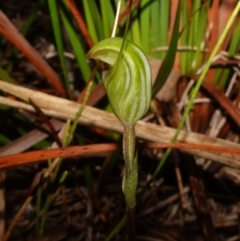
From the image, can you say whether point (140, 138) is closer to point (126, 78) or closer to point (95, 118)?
point (95, 118)

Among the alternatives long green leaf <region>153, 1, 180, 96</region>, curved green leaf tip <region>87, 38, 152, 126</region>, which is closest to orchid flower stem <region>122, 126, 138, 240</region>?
curved green leaf tip <region>87, 38, 152, 126</region>

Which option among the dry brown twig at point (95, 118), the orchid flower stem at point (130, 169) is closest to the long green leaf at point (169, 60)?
the dry brown twig at point (95, 118)

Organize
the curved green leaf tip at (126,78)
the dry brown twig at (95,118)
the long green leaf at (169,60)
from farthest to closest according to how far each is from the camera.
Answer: the dry brown twig at (95,118)
the long green leaf at (169,60)
the curved green leaf tip at (126,78)

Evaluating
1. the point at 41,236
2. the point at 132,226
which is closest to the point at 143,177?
the point at 41,236

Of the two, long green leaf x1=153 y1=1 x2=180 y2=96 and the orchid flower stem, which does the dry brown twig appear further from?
the orchid flower stem

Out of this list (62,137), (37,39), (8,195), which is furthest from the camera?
(37,39)

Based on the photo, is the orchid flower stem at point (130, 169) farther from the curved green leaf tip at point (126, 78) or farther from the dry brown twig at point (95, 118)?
the dry brown twig at point (95, 118)

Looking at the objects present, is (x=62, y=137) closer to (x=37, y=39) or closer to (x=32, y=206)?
(x=32, y=206)

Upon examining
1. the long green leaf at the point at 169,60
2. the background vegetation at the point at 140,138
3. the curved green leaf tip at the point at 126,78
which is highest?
the curved green leaf tip at the point at 126,78
